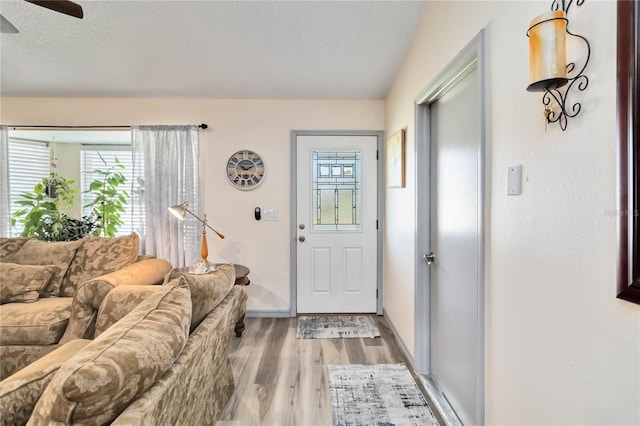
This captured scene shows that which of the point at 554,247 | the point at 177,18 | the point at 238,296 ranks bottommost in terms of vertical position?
the point at 238,296

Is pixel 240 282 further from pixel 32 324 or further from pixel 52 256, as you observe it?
pixel 52 256

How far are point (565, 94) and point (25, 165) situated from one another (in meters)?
5.53

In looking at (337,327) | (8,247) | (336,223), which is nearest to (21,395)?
(8,247)

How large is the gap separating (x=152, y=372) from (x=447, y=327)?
1656mm

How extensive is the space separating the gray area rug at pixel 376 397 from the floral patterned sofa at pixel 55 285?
1636 mm

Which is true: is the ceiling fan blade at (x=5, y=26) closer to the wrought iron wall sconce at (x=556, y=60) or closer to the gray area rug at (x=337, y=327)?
the wrought iron wall sconce at (x=556, y=60)

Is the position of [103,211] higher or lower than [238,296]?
higher

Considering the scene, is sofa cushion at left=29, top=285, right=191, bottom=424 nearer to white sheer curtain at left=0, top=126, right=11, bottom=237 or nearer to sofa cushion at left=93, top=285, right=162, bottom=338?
sofa cushion at left=93, top=285, right=162, bottom=338

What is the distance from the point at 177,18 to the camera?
209 cm

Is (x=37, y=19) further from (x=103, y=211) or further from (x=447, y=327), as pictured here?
(x=447, y=327)

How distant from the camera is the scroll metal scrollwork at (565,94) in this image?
2.81ft

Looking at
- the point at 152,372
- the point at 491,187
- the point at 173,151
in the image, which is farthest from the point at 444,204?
the point at 173,151

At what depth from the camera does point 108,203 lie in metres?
3.85

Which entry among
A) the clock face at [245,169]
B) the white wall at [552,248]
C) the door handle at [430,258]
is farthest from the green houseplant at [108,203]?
the white wall at [552,248]
